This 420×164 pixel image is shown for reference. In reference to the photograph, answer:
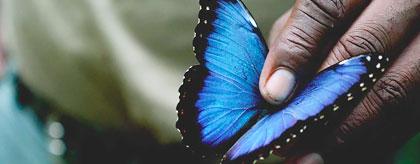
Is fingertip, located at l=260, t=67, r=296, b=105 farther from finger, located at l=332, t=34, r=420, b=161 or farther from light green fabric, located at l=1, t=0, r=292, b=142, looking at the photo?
light green fabric, located at l=1, t=0, r=292, b=142

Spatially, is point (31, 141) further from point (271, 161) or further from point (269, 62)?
point (269, 62)

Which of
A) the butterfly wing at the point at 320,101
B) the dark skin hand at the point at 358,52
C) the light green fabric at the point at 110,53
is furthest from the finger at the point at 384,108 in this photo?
the light green fabric at the point at 110,53

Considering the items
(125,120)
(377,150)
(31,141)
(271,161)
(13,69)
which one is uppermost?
(13,69)

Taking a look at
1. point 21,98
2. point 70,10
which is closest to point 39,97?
point 21,98

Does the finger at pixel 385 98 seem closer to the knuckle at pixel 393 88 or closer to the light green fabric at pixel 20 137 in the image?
the knuckle at pixel 393 88

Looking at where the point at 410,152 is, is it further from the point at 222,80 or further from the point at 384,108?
the point at 222,80

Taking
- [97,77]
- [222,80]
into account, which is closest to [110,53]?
[97,77]
